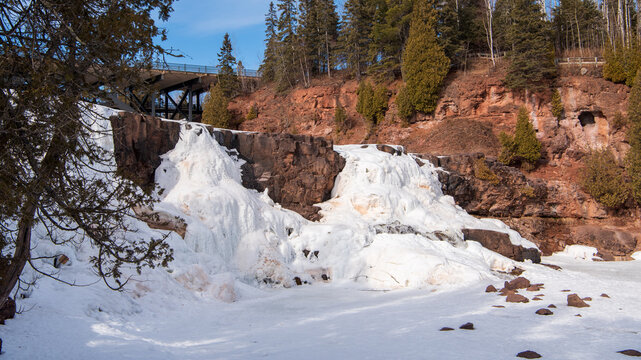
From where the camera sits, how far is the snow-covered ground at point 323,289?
5.30 metres

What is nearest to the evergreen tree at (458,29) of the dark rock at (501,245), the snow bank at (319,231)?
the dark rock at (501,245)

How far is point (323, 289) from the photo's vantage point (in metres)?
11.3

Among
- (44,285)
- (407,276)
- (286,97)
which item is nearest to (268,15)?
(286,97)

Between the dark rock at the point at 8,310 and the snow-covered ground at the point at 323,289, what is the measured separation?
4.2 inches

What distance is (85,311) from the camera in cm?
636

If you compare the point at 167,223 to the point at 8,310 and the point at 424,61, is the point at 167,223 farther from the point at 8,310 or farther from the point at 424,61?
the point at 424,61

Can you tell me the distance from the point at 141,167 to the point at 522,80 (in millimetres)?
22858

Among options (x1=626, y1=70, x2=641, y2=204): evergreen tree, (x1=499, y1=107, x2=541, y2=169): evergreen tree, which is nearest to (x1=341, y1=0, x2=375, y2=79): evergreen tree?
(x1=499, y1=107, x2=541, y2=169): evergreen tree

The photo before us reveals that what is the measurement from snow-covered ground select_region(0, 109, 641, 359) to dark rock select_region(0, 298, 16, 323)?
0.35 feet

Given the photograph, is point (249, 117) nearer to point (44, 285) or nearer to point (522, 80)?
point (522, 80)

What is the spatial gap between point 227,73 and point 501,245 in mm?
27674

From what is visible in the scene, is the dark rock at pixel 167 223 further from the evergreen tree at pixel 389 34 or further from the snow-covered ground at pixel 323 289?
the evergreen tree at pixel 389 34

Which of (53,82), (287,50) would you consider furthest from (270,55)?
(53,82)

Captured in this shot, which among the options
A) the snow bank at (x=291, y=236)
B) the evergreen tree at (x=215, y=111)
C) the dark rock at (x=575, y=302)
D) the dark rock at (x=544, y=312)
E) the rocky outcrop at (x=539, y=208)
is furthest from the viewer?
the evergreen tree at (x=215, y=111)
